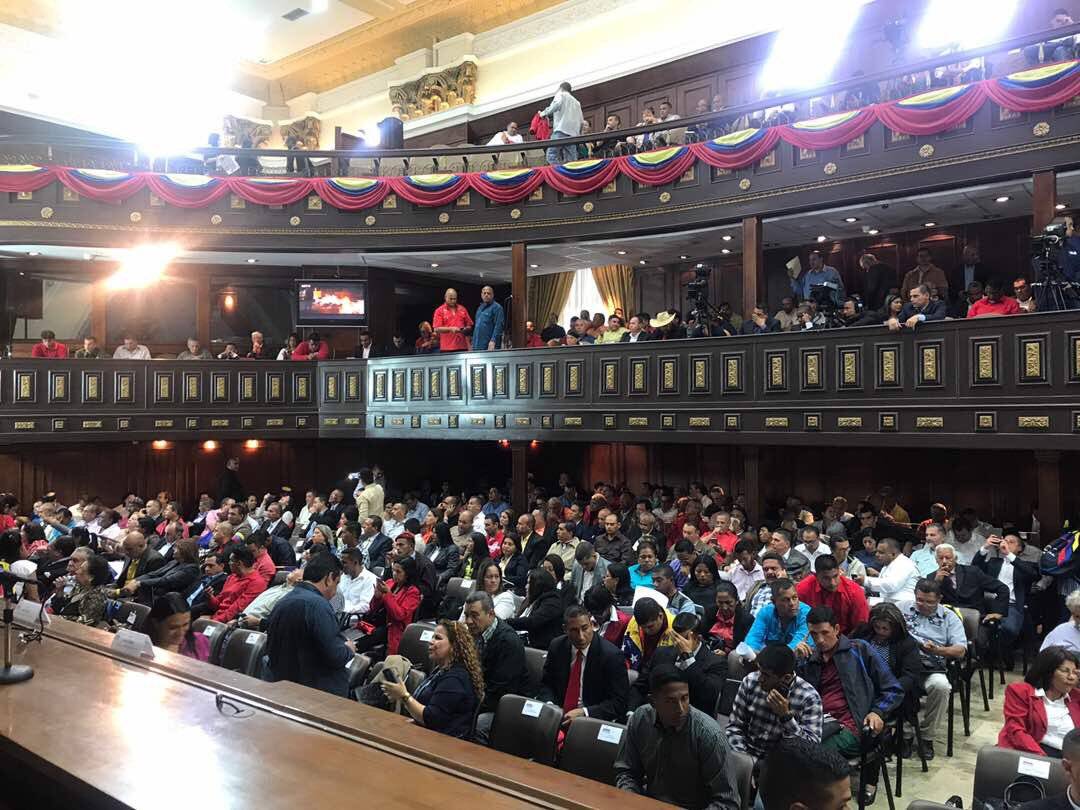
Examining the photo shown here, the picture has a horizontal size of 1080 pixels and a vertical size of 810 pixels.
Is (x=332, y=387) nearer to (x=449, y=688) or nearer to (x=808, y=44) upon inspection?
(x=808, y=44)

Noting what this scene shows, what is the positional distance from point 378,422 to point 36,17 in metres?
12.0

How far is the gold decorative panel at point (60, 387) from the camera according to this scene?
13578 mm

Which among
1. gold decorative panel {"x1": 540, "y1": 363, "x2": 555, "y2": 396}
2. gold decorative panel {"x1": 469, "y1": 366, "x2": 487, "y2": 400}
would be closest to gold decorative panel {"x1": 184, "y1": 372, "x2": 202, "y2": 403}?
gold decorative panel {"x1": 469, "y1": 366, "x2": 487, "y2": 400}

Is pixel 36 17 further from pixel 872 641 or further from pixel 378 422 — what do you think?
pixel 872 641

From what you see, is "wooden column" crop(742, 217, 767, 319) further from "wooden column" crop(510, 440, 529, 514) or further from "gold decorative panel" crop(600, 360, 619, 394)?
"wooden column" crop(510, 440, 529, 514)

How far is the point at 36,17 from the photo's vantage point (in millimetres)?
17484

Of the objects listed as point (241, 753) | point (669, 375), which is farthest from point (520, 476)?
point (241, 753)

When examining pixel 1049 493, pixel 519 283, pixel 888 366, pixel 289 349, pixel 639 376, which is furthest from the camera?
pixel 289 349

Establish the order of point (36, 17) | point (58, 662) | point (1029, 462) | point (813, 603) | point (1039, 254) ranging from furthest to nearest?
point (36, 17), point (1029, 462), point (1039, 254), point (813, 603), point (58, 662)

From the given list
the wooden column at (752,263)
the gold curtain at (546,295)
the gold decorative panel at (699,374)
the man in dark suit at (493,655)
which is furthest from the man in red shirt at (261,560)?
the gold curtain at (546,295)

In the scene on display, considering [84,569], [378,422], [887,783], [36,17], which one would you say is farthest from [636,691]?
[36,17]

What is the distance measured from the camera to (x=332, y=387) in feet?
49.3

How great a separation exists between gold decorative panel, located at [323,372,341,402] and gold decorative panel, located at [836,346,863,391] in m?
8.93

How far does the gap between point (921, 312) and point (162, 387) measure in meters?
12.0
